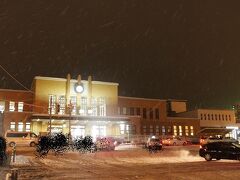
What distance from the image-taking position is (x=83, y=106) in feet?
201

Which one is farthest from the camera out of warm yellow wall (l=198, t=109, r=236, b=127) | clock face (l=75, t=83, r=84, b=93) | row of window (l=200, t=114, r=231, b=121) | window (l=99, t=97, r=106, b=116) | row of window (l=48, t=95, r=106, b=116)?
row of window (l=200, t=114, r=231, b=121)

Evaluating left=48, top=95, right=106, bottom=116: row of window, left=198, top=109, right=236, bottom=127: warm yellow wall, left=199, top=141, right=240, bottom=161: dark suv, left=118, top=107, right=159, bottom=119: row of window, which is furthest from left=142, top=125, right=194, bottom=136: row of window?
left=199, top=141, right=240, bottom=161: dark suv

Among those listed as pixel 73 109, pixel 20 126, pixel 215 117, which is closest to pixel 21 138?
pixel 20 126

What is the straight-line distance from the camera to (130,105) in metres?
69.3

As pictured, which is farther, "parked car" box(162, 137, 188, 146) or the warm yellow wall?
the warm yellow wall

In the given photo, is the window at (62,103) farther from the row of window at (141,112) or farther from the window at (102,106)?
the row of window at (141,112)

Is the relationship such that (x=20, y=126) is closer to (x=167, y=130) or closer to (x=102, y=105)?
(x=102, y=105)

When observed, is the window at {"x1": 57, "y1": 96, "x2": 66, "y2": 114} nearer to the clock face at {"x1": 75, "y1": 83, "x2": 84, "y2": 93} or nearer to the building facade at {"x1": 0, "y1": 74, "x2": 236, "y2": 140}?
the building facade at {"x1": 0, "y1": 74, "x2": 236, "y2": 140}

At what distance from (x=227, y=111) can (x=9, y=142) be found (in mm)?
58030

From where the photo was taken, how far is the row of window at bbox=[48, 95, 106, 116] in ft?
194

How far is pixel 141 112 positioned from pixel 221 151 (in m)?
47.0

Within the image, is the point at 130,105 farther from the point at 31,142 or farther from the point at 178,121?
the point at 31,142

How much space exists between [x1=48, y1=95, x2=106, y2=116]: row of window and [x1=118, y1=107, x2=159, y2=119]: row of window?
6.08 metres

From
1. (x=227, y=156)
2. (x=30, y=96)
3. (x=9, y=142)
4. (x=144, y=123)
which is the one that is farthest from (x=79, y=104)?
(x=227, y=156)
